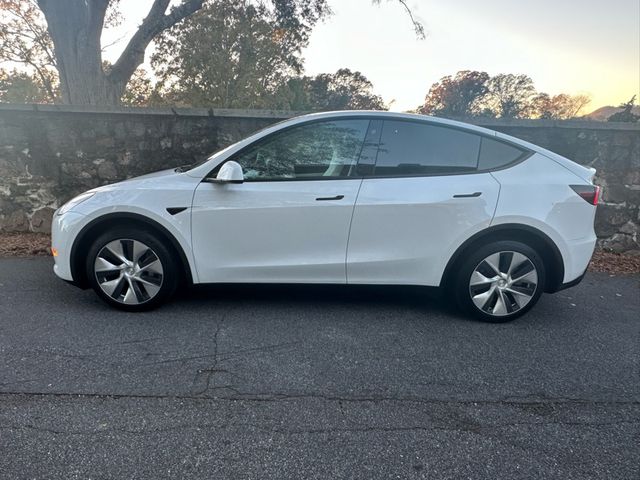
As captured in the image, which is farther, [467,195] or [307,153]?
[307,153]

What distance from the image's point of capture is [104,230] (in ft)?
11.8

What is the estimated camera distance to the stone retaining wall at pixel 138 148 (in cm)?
603

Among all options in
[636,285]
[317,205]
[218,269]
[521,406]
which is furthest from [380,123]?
[636,285]

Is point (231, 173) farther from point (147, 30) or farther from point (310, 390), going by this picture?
point (147, 30)

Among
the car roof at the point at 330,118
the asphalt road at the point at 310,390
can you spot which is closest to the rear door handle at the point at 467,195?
the car roof at the point at 330,118

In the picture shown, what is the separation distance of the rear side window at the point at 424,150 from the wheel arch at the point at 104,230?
175cm

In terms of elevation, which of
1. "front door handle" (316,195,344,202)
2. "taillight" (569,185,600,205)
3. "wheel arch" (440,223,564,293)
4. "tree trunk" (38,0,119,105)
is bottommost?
"wheel arch" (440,223,564,293)

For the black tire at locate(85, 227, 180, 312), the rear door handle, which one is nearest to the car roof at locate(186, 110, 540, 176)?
the rear door handle

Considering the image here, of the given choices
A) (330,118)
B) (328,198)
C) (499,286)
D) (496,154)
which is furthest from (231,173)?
(499,286)

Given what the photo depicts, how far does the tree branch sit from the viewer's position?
27.7 ft

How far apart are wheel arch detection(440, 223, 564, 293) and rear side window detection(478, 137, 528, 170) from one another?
52 cm

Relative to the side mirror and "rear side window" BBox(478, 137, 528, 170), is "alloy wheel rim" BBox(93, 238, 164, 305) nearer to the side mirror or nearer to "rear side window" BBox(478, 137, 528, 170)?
the side mirror

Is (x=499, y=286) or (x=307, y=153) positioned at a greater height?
(x=307, y=153)

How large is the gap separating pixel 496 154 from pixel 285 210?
1818 millimetres
